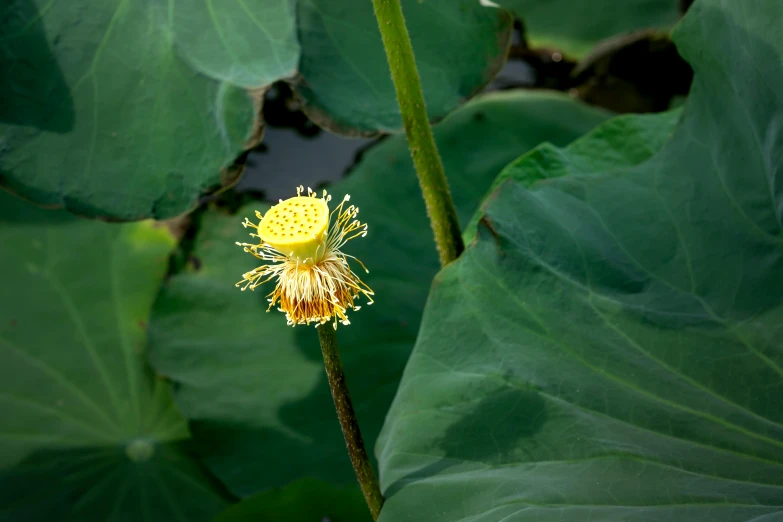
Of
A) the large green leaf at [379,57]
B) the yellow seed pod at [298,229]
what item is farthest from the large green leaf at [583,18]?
the yellow seed pod at [298,229]

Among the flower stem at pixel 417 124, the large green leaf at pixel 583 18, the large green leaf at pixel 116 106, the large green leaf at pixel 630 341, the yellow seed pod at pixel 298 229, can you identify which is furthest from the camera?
the large green leaf at pixel 583 18

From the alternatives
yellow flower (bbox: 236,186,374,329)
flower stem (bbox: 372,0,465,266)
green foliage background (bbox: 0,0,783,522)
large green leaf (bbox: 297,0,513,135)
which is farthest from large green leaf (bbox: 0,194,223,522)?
yellow flower (bbox: 236,186,374,329)

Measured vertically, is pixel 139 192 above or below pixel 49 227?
above

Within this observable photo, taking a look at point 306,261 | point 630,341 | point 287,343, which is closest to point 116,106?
point 287,343

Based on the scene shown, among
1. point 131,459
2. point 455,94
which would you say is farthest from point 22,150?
point 455,94

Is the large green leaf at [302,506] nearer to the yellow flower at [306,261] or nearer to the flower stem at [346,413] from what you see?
the flower stem at [346,413]

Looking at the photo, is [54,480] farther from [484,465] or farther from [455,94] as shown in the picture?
[455,94]

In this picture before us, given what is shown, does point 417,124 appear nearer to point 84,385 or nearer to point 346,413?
point 346,413
